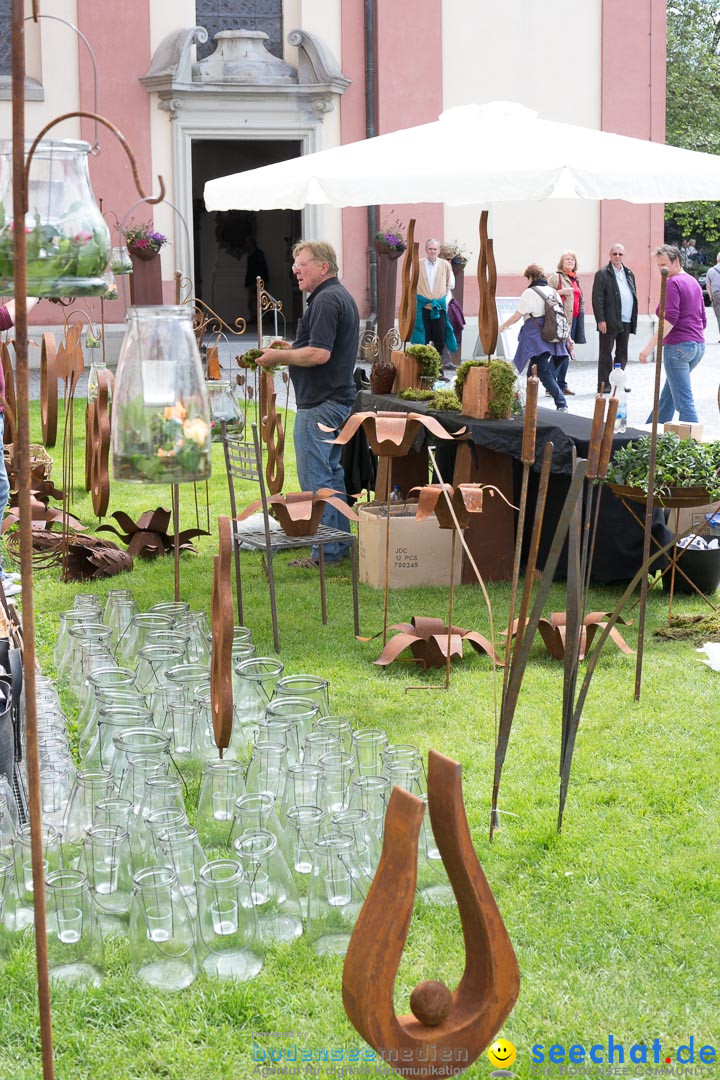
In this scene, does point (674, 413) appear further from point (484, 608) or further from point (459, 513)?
point (459, 513)

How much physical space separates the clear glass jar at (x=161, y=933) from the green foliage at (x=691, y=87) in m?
29.1

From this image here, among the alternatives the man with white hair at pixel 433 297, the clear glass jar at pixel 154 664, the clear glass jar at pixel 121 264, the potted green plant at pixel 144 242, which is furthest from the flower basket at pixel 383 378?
the potted green plant at pixel 144 242

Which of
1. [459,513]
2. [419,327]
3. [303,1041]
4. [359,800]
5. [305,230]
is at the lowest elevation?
[303,1041]

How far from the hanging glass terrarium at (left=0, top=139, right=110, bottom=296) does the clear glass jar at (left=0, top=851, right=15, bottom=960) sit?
1355 mm

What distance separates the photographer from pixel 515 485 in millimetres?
6277

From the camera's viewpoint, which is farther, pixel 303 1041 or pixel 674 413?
pixel 674 413

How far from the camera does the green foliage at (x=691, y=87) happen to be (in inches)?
1153

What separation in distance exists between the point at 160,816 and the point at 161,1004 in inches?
15.4

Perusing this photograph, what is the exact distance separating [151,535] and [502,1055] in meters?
4.60

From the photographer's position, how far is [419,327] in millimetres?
13602

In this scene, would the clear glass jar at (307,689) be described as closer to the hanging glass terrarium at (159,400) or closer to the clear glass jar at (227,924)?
the clear glass jar at (227,924)

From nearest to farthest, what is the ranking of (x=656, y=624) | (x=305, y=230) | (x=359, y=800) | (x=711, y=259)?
1. (x=359, y=800)
2. (x=656, y=624)
3. (x=305, y=230)
4. (x=711, y=259)

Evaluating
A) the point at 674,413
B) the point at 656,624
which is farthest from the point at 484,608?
the point at 674,413

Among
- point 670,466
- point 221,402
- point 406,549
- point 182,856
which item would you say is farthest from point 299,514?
point 182,856
